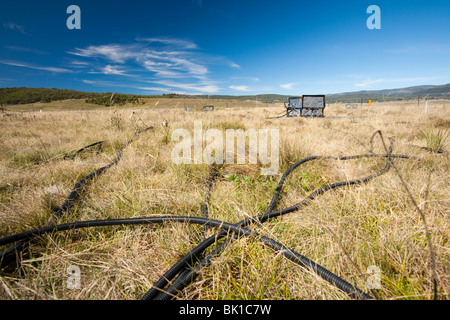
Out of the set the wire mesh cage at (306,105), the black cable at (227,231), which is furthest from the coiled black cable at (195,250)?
the wire mesh cage at (306,105)

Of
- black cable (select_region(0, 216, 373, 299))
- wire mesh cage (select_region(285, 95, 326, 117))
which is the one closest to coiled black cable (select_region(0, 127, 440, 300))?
black cable (select_region(0, 216, 373, 299))

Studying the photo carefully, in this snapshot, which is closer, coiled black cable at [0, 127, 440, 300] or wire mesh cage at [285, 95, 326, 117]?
coiled black cable at [0, 127, 440, 300]

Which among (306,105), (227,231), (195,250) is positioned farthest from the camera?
(306,105)

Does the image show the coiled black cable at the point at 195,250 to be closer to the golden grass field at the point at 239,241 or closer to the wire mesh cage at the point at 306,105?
the golden grass field at the point at 239,241

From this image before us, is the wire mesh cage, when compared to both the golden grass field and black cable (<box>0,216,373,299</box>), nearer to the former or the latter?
the golden grass field

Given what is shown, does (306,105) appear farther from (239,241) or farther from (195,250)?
(195,250)

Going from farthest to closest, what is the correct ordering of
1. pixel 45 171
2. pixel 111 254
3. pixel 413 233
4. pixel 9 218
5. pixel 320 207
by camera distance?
pixel 45 171 → pixel 320 207 → pixel 9 218 → pixel 111 254 → pixel 413 233

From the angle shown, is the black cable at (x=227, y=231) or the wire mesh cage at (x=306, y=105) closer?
the black cable at (x=227, y=231)

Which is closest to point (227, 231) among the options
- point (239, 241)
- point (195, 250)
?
point (239, 241)

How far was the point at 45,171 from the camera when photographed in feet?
7.43
